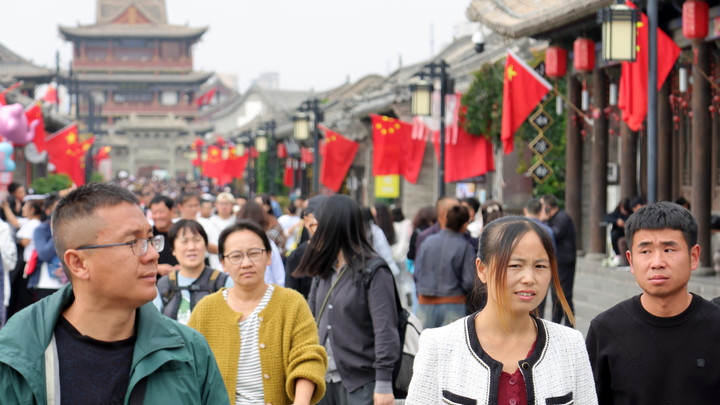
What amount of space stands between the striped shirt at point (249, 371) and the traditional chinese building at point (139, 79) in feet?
233

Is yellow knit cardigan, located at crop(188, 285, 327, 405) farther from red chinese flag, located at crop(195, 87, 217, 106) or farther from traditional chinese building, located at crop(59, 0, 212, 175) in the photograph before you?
red chinese flag, located at crop(195, 87, 217, 106)

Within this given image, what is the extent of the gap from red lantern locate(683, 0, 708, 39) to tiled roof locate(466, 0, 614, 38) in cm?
101

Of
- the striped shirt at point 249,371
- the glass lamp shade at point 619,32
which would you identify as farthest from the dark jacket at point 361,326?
the glass lamp shade at point 619,32

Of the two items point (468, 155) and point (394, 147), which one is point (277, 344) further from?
point (394, 147)

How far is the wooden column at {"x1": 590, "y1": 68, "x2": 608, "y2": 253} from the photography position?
44.9ft

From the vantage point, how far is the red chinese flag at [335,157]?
20562 millimetres

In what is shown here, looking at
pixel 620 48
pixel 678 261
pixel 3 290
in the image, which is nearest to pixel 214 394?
pixel 678 261

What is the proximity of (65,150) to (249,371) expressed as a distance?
2185 centimetres

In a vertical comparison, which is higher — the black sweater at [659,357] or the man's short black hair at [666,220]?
the man's short black hair at [666,220]

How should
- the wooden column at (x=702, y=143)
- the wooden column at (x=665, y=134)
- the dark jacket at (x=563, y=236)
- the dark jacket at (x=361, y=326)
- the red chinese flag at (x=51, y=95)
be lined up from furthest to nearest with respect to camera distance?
the red chinese flag at (x=51, y=95)
the wooden column at (x=665, y=134)
the wooden column at (x=702, y=143)
the dark jacket at (x=563, y=236)
the dark jacket at (x=361, y=326)

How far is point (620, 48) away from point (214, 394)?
7.11 m

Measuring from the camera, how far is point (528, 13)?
14.3 m

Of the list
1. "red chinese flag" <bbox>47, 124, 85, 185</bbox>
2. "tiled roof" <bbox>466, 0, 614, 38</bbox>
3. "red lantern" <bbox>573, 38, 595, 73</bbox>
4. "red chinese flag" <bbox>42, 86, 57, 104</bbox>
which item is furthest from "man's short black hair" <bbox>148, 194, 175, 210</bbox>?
"red chinese flag" <bbox>42, 86, 57, 104</bbox>

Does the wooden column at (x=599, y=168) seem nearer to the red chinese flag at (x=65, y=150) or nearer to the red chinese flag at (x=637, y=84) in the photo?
the red chinese flag at (x=637, y=84)
